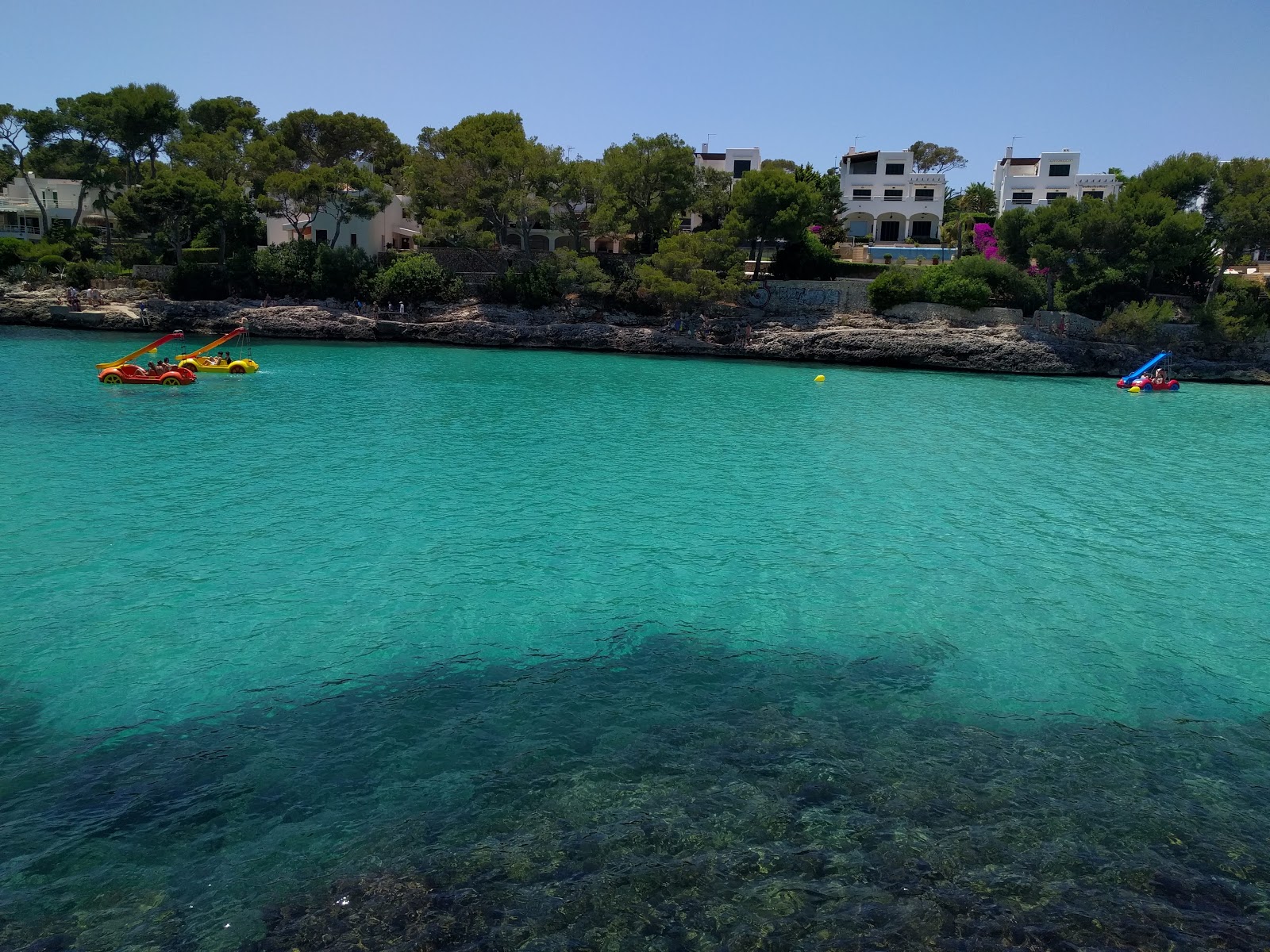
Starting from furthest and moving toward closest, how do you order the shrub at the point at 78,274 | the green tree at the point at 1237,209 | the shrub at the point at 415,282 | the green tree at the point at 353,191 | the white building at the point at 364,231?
the white building at the point at 364,231 < the shrub at the point at 78,274 < the shrub at the point at 415,282 < the green tree at the point at 353,191 < the green tree at the point at 1237,209

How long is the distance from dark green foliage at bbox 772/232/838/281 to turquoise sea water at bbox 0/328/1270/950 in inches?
1405

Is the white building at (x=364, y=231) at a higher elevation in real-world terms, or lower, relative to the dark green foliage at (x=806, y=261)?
higher

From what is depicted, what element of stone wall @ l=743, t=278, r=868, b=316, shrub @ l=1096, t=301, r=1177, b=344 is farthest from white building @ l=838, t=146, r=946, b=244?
shrub @ l=1096, t=301, r=1177, b=344

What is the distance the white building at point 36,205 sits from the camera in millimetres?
69125

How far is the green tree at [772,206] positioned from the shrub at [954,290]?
8446mm

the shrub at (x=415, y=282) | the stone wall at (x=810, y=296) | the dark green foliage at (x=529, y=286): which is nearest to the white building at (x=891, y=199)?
the stone wall at (x=810, y=296)

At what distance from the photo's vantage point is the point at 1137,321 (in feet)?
155

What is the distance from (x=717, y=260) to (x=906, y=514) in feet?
120

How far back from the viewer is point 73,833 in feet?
24.4

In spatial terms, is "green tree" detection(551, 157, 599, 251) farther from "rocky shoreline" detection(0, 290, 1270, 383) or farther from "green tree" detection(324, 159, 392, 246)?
"green tree" detection(324, 159, 392, 246)

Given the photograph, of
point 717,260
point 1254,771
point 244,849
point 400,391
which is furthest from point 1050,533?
point 717,260

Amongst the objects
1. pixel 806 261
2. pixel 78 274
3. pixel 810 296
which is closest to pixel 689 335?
pixel 810 296

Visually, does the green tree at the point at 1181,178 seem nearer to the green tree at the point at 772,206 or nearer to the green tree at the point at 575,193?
the green tree at the point at 772,206

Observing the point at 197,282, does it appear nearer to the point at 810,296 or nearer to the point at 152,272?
the point at 152,272
